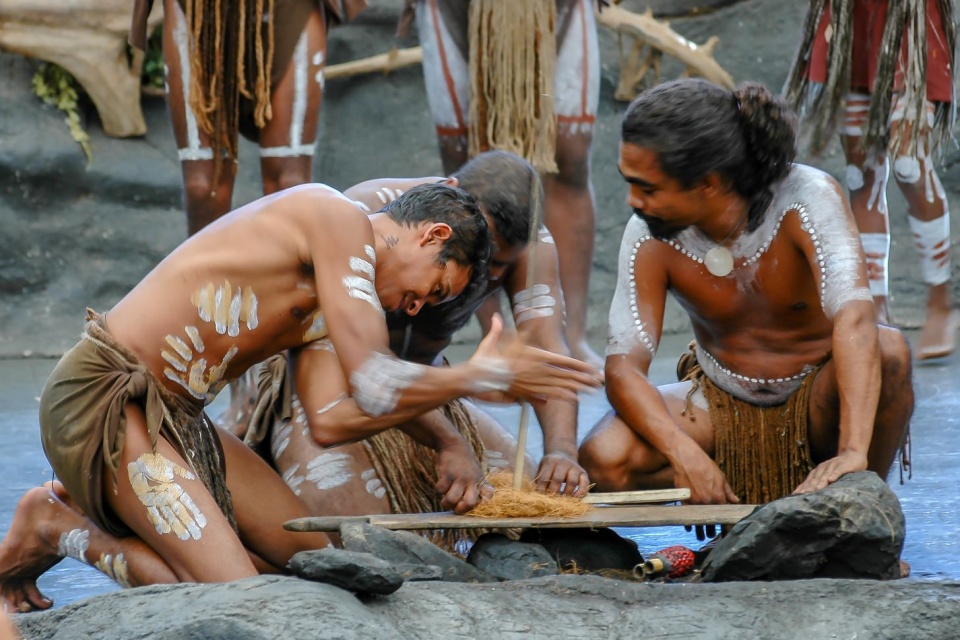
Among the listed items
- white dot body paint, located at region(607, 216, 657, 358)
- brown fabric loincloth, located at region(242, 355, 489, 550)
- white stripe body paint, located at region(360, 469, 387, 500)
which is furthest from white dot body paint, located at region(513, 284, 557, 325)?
white stripe body paint, located at region(360, 469, 387, 500)

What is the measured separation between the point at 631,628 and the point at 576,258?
2604 millimetres

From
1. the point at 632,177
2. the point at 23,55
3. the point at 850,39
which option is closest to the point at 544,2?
the point at 850,39

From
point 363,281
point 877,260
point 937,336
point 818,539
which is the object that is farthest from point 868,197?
point 363,281

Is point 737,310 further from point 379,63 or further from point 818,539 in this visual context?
point 379,63

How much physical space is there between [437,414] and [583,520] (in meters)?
0.56

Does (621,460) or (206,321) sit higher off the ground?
(206,321)

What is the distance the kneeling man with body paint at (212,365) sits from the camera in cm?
259

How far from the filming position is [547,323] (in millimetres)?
3316

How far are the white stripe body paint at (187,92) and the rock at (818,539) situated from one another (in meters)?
2.42

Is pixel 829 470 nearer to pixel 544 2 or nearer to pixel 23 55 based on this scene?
pixel 544 2

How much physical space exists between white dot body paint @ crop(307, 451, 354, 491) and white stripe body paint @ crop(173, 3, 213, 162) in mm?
1441

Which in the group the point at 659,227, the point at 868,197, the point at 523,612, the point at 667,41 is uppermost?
the point at 667,41

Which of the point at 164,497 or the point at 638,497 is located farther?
the point at 638,497

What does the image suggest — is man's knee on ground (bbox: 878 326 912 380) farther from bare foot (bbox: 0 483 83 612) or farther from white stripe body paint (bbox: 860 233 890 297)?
white stripe body paint (bbox: 860 233 890 297)
